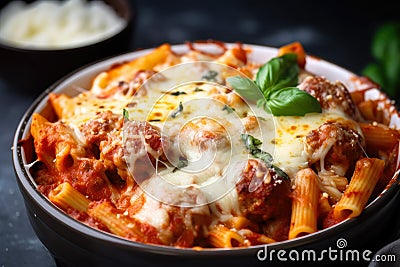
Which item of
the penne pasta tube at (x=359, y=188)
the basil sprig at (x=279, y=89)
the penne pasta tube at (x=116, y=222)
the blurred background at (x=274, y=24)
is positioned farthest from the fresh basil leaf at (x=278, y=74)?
the blurred background at (x=274, y=24)

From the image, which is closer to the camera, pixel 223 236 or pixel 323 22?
pixel 223 236

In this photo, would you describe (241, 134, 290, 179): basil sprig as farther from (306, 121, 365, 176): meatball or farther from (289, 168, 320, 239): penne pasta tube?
(306, 121, 365, 176): meatball

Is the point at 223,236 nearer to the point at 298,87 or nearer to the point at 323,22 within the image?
the point at 298,87

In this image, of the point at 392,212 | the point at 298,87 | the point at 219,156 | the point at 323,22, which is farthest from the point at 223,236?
the point at 323,22

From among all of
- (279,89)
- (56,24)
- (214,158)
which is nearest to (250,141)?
(214,158)

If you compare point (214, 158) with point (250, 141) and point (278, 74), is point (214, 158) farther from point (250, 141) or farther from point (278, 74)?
point (278, 74)

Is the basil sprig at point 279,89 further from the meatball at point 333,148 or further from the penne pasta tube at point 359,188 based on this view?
the penne pasta tube at point 359,188

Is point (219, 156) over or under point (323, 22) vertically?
over
